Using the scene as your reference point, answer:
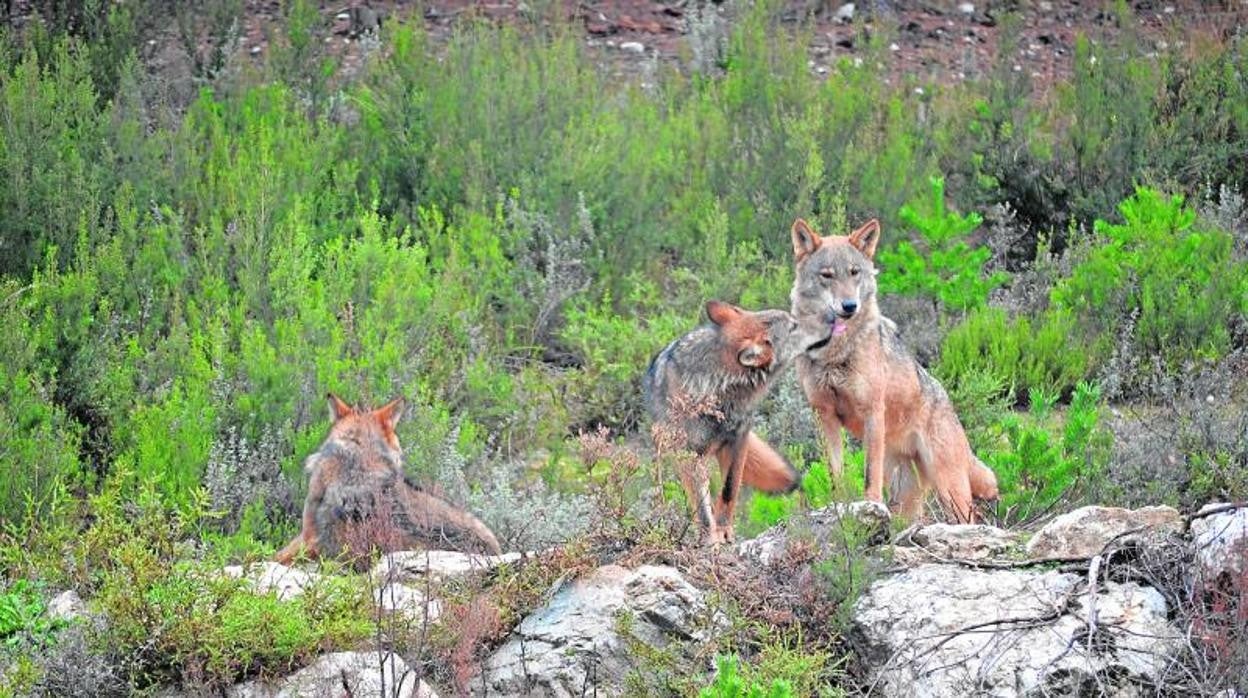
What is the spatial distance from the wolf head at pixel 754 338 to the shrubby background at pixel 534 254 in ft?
2.05

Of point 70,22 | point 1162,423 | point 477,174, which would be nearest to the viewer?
point 1162,423

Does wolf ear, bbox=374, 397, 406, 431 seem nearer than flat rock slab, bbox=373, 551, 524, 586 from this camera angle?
No

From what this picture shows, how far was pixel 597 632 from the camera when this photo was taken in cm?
680

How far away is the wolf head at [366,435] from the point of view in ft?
28.1

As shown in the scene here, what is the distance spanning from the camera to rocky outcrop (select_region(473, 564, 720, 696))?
21.9 feet

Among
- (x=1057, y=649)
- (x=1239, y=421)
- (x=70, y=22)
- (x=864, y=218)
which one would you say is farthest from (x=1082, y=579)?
(x=70, y=22)

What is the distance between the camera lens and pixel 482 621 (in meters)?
6.69

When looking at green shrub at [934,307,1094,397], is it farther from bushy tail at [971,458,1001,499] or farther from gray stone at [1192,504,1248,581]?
gray stone at [1192,504,1248,581]

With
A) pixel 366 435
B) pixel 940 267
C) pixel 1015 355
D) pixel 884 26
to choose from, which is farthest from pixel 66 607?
pixel 884 26

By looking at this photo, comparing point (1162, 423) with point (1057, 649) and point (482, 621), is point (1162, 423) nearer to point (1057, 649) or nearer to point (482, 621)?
point (1057, 649)

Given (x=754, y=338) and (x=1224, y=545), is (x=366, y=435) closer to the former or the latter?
(x=754, y=338)

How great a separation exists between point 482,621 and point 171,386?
14.3 feet

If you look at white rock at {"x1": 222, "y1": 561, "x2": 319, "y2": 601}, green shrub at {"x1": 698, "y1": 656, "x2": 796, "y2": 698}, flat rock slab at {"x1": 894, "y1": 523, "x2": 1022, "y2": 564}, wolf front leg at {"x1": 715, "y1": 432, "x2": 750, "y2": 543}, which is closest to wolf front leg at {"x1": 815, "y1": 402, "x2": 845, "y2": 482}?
wolf front leg at {"x1": 715, "y1": 432, "x2": 750, "y2": 543}

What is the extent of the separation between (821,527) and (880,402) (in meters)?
2.20
